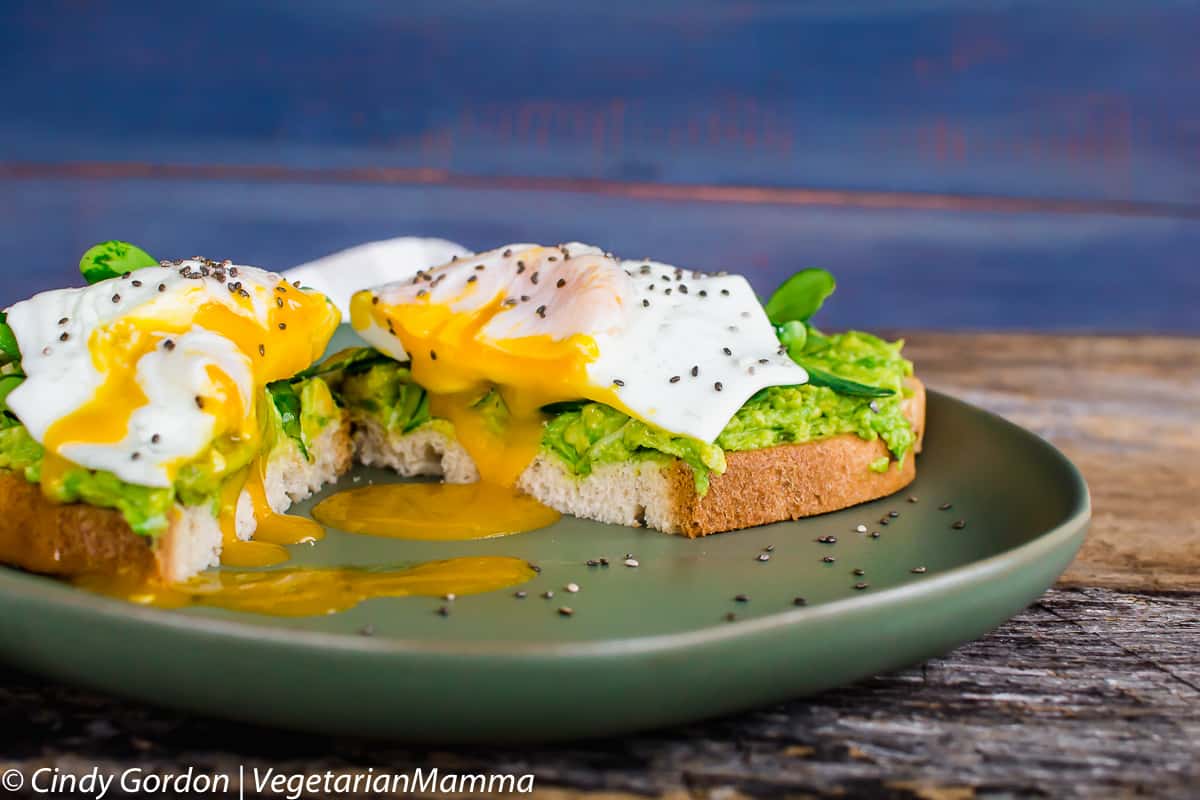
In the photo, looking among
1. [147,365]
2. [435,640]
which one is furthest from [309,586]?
[435,640]

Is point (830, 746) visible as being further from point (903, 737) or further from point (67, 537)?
point (67, 537)

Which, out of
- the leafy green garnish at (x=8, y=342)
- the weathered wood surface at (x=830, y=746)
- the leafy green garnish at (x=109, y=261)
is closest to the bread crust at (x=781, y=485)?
the weathered wood surface at (x=830, y=746)

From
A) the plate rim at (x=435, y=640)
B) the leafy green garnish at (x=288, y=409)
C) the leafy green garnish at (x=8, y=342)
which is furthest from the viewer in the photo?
the leafy green garnish at (x=288, y=409)

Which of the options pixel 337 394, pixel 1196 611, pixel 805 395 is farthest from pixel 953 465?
pixel 337 394

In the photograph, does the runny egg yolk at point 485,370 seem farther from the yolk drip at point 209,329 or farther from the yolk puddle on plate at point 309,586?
the yolk puddle on plate at point 309,586

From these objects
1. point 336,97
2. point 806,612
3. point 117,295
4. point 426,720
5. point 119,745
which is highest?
point 336,97

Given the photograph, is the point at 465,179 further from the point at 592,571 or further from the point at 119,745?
the point at 119,745

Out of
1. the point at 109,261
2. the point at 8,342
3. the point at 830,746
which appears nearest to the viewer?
the point at 830,746
